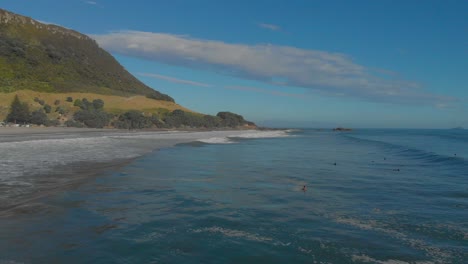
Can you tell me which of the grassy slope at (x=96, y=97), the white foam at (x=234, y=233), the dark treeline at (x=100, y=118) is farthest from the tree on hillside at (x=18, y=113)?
the white foam at (x=234, y=233)

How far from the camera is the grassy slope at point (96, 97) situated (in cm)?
7081

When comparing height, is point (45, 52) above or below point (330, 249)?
above

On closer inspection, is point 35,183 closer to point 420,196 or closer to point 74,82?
point 420,196

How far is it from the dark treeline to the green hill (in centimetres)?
1000

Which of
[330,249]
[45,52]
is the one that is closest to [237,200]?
[330,249]

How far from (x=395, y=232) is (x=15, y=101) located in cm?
6720

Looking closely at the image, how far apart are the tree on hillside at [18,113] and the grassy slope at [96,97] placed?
282 cm

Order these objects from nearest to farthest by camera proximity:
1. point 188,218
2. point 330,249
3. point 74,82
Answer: point 330,249 → point 188,218 → point 74,82

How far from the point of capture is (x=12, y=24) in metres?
112

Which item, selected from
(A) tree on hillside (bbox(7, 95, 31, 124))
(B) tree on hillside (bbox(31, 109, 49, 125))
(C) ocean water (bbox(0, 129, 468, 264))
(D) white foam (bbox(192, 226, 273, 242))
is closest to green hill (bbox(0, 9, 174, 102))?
(A) tree on hillside (bbox(7, 95, 31, 124))

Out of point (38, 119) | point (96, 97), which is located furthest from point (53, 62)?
point (38, 119)

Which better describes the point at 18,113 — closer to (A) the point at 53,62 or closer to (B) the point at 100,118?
(B) the point at 100,118

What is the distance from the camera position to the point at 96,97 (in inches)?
3514

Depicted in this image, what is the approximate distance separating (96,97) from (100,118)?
16429 mm
